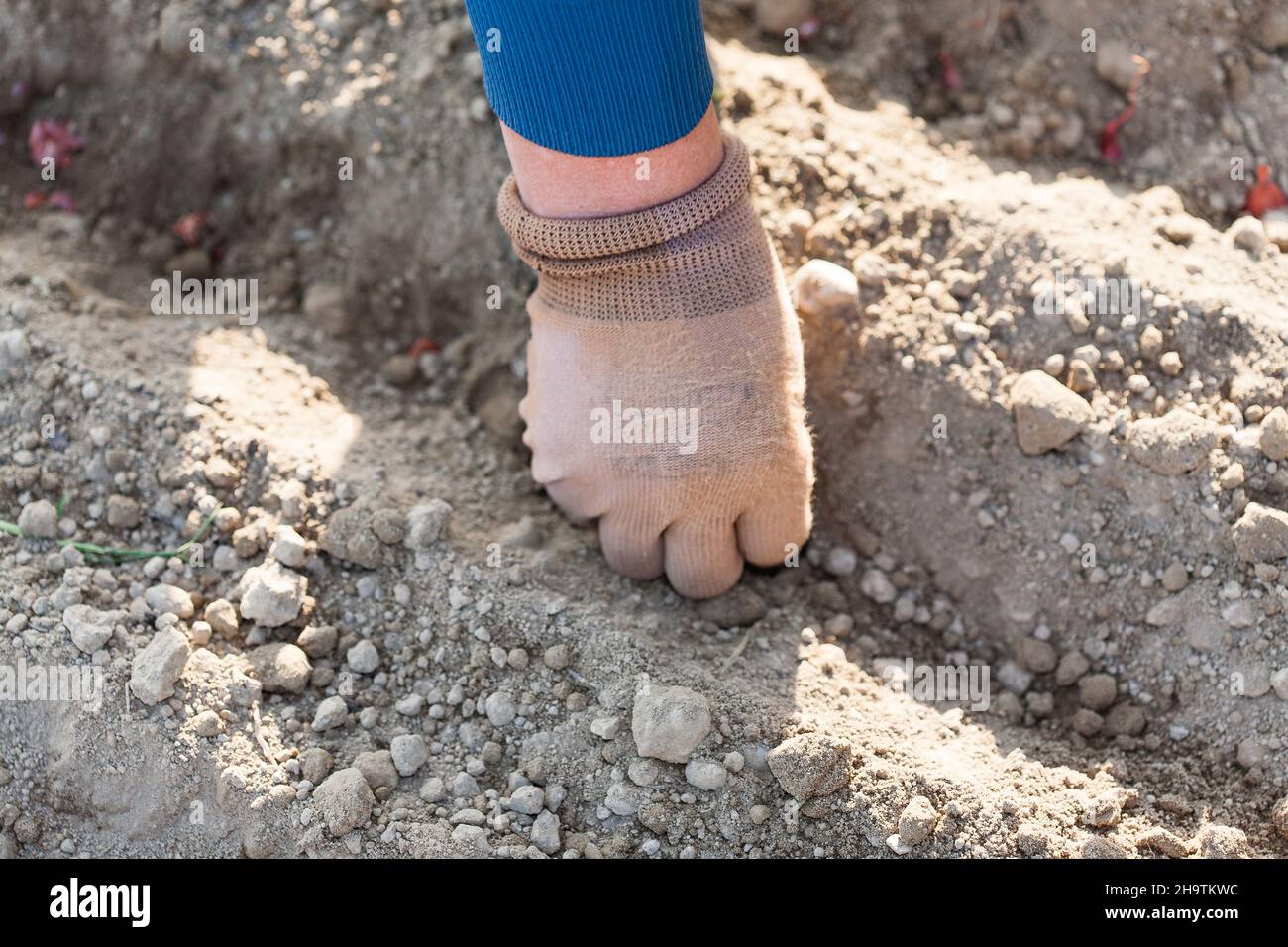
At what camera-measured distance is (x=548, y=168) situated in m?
1.75

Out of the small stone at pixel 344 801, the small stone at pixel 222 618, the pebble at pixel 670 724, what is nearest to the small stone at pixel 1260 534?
the pebble at pixel 670 724

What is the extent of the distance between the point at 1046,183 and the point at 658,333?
3.02 feet

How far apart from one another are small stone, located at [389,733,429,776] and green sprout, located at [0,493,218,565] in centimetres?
→ 46

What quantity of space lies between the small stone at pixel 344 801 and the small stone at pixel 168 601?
1.16ft

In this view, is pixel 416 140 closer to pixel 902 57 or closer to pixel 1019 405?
pixel 902 57

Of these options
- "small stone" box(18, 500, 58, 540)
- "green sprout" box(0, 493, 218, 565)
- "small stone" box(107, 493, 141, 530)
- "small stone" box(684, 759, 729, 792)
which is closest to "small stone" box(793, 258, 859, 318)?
"small stone" box(684, 759, 729, 792)

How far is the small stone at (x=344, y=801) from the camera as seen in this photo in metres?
1.62

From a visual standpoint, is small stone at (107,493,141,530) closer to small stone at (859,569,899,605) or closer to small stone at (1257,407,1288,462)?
small stone at (859,569,899,605)

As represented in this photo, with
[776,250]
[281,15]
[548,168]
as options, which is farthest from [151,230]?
[776,250]

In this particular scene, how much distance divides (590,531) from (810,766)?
21.9 inches

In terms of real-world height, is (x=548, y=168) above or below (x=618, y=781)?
above

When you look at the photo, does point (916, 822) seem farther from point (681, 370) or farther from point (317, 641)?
point (317, 641)

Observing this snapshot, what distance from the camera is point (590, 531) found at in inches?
78.4

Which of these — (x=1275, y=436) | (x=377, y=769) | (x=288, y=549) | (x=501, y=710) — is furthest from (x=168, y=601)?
(x=1275, y=436)
